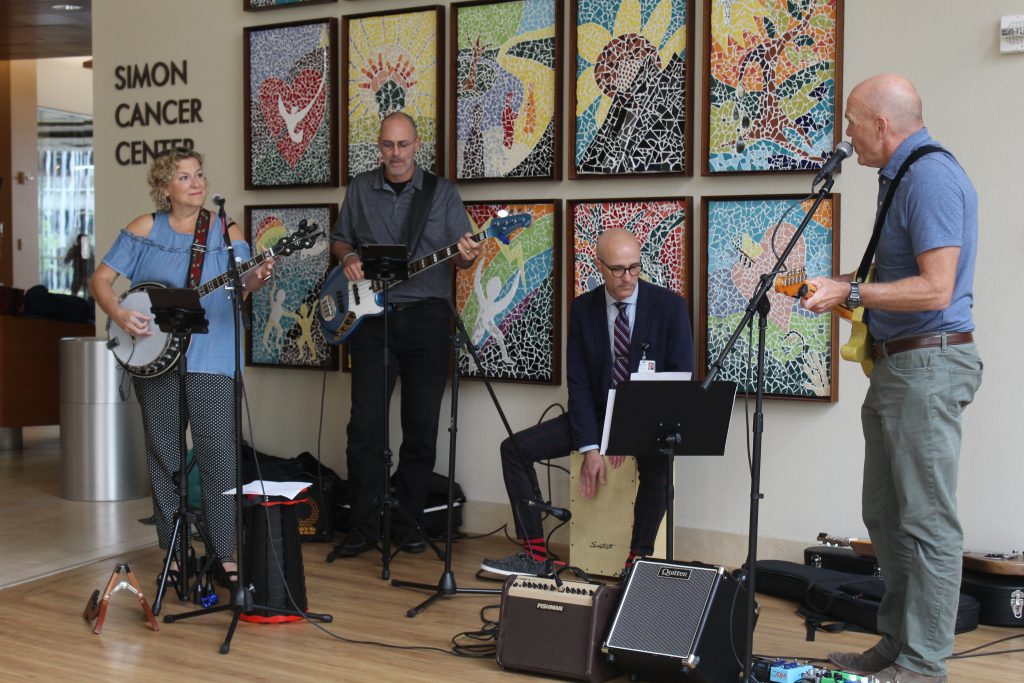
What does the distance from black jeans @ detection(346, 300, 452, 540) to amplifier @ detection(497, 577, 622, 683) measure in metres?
1.55

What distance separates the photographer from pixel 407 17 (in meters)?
5.15

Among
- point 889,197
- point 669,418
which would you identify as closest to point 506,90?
point 669,418

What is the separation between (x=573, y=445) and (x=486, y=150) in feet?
4.76

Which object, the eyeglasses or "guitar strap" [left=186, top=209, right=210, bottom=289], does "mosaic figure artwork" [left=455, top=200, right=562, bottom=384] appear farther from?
"guitar strap" [left=186, top=209, right=210, bottom=289]

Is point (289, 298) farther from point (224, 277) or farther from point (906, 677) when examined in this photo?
point (906, 677)

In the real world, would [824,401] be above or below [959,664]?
above

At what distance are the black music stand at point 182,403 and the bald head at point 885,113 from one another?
219 cm

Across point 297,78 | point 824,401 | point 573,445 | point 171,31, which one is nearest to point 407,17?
point 297,78

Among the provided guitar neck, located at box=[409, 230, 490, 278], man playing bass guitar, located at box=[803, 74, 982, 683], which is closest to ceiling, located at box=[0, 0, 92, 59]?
guitar neck, located at box=[409, 230, 490, 278]

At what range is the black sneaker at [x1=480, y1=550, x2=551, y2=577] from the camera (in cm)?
433

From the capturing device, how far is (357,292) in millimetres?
4727

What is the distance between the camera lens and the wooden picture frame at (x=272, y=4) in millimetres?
5434

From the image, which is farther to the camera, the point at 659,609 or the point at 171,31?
the point at 171,31

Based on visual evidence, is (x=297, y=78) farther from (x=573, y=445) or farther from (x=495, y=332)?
(x=573, y=445)
